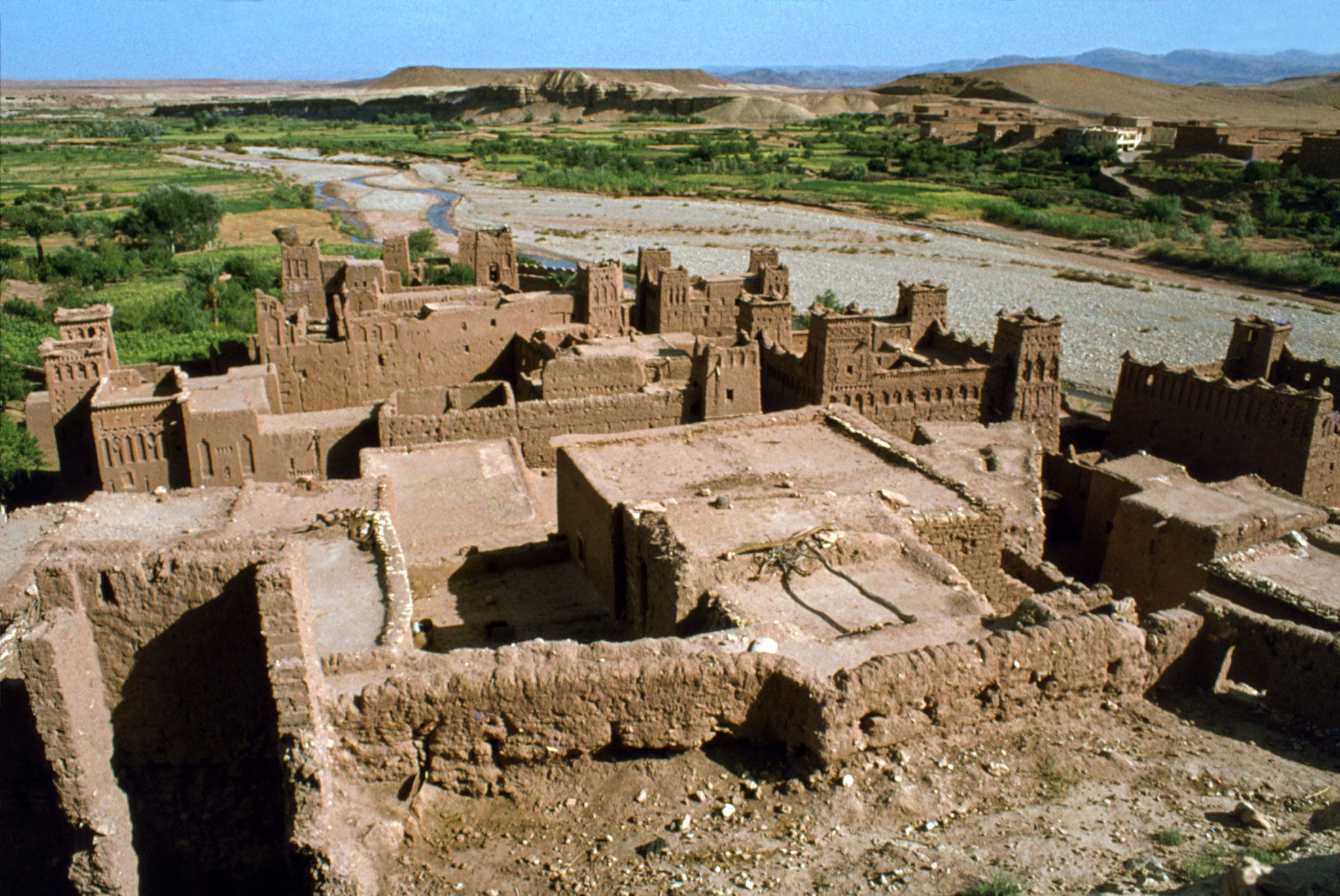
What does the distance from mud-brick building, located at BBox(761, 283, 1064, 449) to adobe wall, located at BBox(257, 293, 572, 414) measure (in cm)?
680

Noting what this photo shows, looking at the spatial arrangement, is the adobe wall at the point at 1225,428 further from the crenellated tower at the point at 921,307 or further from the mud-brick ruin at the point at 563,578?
the crenellated tower at the point at 921,307

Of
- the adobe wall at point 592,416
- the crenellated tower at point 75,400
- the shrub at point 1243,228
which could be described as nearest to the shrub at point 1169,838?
the adobe wall at point 592,416

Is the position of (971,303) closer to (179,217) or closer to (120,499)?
(120,499)

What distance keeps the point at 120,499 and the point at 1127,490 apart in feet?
45.5

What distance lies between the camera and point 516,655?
7535 mm

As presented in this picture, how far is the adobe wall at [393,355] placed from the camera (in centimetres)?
2339

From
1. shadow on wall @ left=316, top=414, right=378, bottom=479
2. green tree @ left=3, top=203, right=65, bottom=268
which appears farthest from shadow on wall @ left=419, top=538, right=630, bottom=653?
green tree @ left=3, top=203, right=65, bottom=268

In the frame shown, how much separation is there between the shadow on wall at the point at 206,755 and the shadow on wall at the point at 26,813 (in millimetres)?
728

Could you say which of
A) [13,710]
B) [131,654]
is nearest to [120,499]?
[13,710]

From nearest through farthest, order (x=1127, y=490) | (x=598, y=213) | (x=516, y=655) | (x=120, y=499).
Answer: (x=516, y=655) < (x=120, y=499) < (x=1127, y=490) < (x=598, y=213)

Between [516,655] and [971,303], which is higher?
[516,655]

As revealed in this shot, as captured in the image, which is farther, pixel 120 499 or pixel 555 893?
pixel 120 499

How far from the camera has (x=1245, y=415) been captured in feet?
61.9

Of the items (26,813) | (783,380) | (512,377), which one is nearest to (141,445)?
(512,377)
